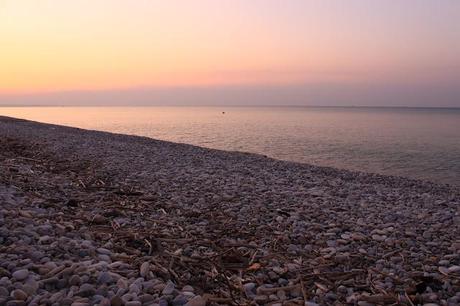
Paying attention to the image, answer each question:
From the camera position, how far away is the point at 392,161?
3578 centimetres

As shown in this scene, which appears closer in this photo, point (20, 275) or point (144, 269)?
point (20, 275)

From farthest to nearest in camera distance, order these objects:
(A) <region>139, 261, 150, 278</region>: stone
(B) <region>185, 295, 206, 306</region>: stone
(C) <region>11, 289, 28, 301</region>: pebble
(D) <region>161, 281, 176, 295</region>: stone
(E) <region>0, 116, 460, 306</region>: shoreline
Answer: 1. (A) <region>139, 261, 150, 278</region>: stone
2. (E) <region>0, 116, 460, 306</region>: shoreline
3. (D) <region>161, 281, 176, 295</region>: stone
4. (B) <region>185, 295, 206, 306</region>: stone
5. (C) <region>11, 289, 28, 301</region>: pebble

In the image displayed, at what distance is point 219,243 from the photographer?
6.57 metres

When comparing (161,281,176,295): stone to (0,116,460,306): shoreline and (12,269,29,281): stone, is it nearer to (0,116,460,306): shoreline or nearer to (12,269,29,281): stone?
(0,116,460,306): shoreline

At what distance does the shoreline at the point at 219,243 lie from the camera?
4.52 meters

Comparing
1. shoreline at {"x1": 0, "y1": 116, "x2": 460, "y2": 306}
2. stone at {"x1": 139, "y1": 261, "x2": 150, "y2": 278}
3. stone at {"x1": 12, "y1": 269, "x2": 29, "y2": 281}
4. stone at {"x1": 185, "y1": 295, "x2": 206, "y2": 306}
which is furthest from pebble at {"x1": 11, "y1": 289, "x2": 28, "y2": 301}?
→ stone at {"x1": 185, "y1": 295, "x2": 206, "y2": 306}

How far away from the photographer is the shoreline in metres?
4.52

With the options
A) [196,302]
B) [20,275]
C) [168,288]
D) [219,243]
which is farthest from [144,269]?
[219,243]

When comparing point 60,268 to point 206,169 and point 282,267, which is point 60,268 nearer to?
point 282,267

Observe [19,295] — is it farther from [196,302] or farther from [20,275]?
[196,302]

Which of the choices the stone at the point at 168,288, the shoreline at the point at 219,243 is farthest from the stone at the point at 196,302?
the stone at the point at 168,288

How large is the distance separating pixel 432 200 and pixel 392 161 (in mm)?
26397

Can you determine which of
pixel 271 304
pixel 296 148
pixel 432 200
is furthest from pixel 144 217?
pixel 296 148

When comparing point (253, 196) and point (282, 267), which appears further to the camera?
point (253, 196)
